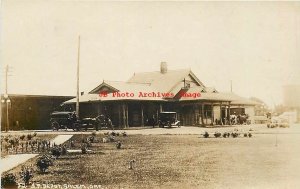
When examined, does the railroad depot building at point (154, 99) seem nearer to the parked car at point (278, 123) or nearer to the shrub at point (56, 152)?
the parked car at point (278, 123)

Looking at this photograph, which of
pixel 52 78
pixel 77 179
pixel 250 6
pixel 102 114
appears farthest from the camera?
pixel 102 114

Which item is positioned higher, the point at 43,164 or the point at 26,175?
the point at 43,164

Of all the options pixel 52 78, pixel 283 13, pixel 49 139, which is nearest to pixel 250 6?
pixel 283 13

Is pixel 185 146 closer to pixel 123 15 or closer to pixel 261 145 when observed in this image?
pixel 261 145

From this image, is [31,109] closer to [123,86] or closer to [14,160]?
[14,160]

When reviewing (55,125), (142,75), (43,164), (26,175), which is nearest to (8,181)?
(26,175)

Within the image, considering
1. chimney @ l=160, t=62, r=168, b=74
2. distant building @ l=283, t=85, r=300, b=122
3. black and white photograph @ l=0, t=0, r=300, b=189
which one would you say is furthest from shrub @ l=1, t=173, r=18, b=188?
distant building @ l=283, t=85, r=300, b=122
